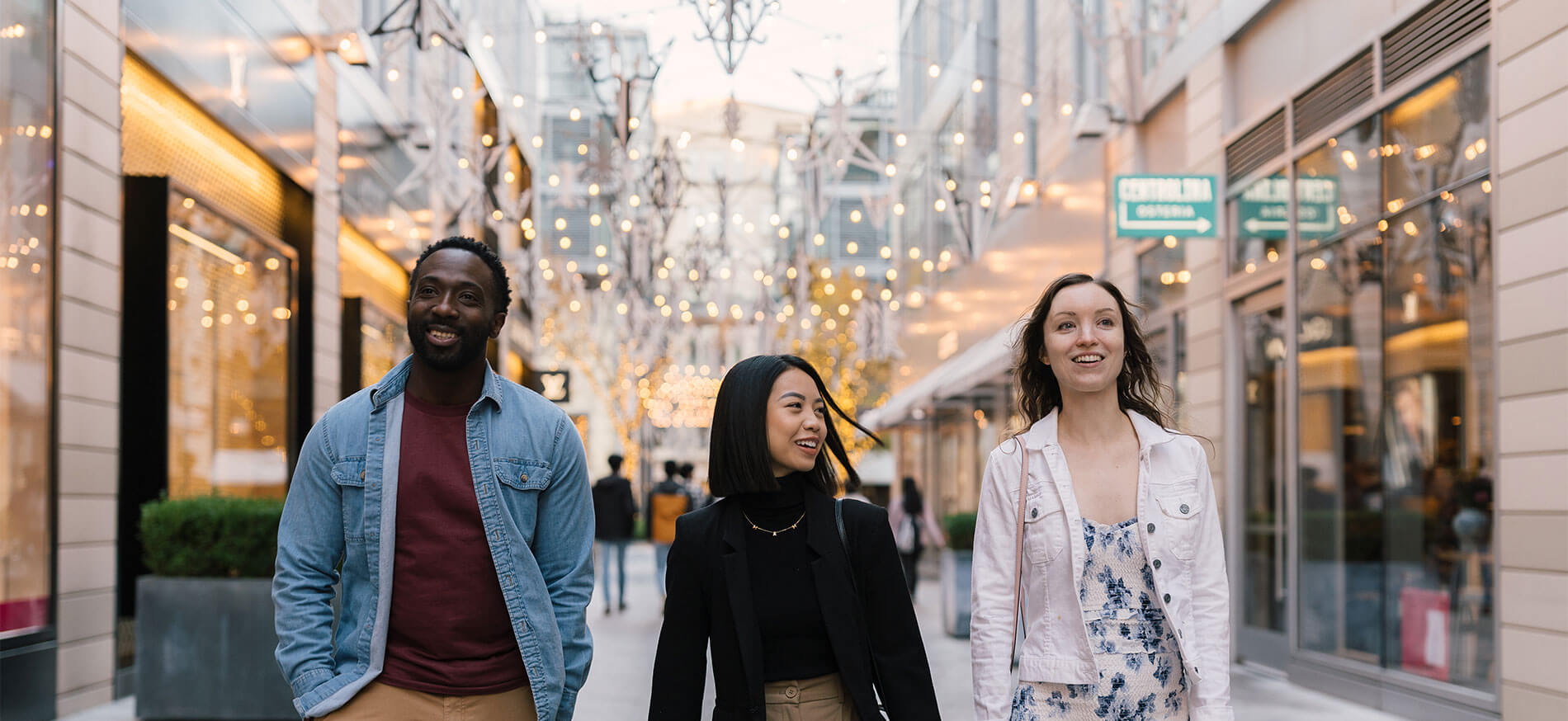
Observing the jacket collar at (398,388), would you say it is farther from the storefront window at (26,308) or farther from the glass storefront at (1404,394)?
the glass storefront at (1404,394)

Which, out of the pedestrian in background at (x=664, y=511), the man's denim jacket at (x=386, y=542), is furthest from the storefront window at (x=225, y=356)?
the man's denim jacket at (x=386, y=542)

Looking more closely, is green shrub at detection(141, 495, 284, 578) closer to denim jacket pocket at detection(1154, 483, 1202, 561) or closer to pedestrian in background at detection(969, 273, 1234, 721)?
pedestrian in background at detection(969, 273, 1234, 721)

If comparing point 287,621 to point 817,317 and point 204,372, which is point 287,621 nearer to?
point 204,372

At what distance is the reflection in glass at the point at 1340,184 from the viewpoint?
945 centimetres

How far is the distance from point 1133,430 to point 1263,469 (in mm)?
8432

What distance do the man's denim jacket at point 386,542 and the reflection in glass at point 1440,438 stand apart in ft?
19.7

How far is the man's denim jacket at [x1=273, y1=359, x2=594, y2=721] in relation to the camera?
10.5 ft

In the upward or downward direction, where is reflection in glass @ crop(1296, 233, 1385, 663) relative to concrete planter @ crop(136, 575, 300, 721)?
upward

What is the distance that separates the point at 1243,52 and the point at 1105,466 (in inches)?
358

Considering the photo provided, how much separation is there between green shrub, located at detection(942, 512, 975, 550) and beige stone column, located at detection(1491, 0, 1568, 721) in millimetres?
6006

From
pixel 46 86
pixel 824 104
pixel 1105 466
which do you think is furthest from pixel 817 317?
Answer: pixel 1105 466

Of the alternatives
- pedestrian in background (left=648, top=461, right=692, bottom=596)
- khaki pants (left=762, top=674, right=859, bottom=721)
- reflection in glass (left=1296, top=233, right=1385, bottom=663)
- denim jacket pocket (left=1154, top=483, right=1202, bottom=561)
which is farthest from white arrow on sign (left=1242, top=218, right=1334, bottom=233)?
khaki pants (left=762, top=674, right=859, bottom=721)

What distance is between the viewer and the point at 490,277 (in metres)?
3.36

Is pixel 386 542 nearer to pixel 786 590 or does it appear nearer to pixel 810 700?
pixel 786 590
